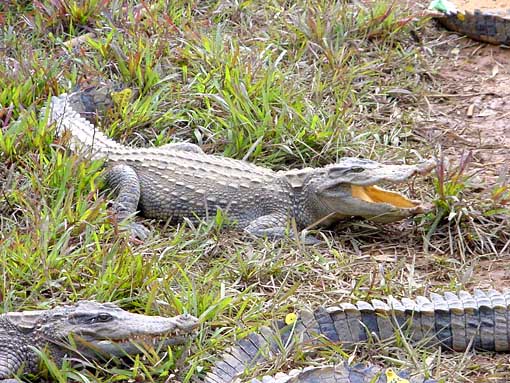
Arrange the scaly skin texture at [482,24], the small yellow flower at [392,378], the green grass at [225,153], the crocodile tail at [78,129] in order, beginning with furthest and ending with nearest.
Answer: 1. the scaly skin texture at [482,24]
2. the crocodile tail at [78,129]
3. the green grass at [225,153]
4. the small yellow flower at [392,378]

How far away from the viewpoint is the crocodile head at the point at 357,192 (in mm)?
4938

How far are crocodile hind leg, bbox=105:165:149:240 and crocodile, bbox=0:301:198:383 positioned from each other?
1.09 m

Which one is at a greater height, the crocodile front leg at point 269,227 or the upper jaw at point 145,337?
the upper jaw at point 145,337

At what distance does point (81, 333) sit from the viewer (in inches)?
149

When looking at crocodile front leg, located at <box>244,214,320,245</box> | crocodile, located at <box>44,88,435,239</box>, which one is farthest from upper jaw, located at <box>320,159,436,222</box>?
crocodile front leg, located at <box>244,214,320,245</box>

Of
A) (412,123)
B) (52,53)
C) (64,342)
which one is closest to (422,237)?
(412,123)

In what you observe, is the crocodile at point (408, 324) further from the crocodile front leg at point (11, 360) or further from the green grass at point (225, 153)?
the crocodile front leg at point (11, 360)

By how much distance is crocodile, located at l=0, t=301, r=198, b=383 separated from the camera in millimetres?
3752

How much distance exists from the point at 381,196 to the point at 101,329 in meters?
1.92

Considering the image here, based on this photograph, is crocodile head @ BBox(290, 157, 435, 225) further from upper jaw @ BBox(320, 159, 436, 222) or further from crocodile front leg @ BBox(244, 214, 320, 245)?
crocodile front leg @ BBox(244, 214, 320, 245)

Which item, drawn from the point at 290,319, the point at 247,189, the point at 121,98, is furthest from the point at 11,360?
the point at 121,98

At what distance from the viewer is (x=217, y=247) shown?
4.72 meters

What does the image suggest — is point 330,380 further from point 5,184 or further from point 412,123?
point 412,123

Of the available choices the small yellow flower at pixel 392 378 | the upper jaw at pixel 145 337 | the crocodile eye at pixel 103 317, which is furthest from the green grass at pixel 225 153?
the small yellow flower at pixel 392 378
